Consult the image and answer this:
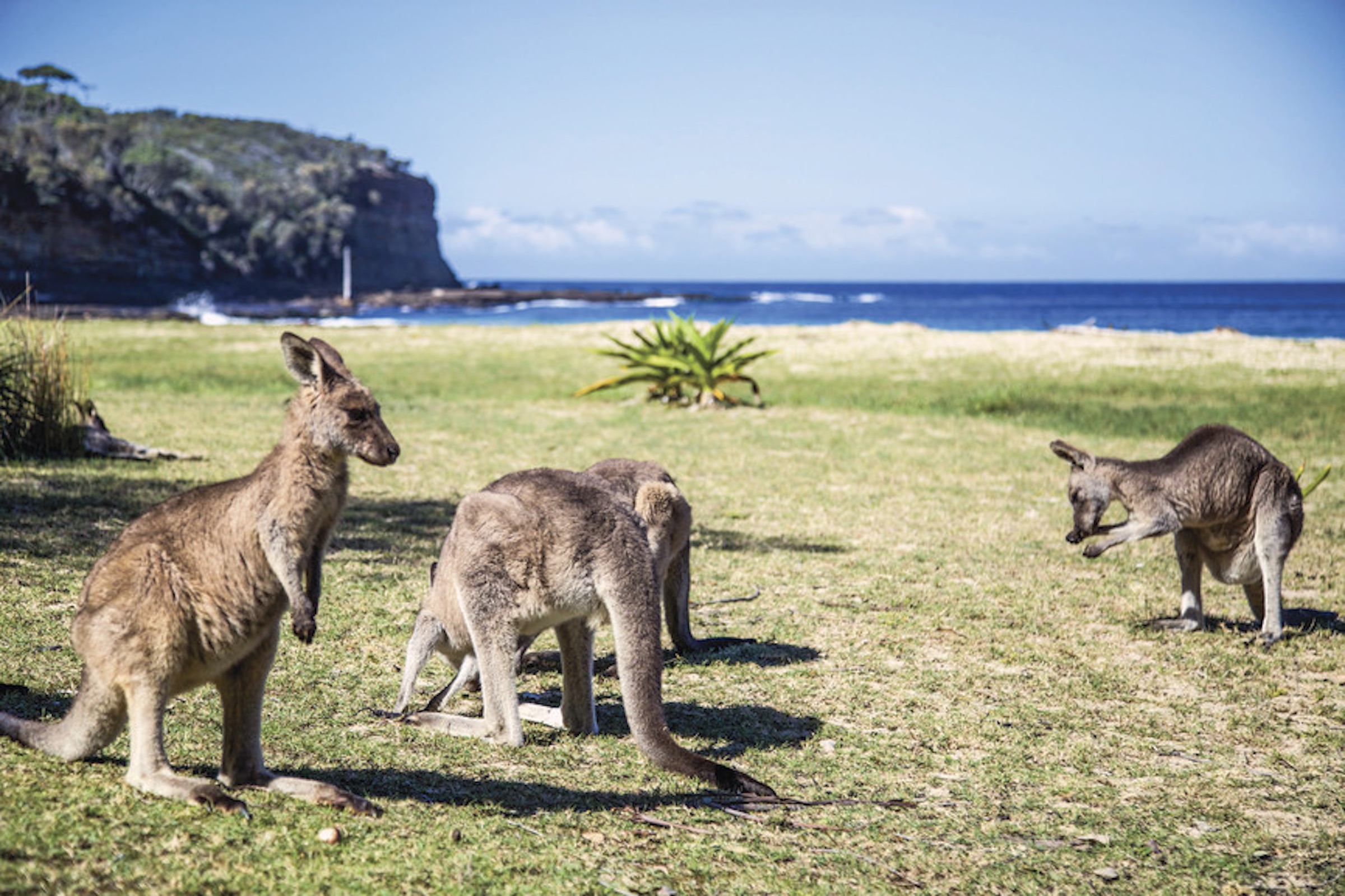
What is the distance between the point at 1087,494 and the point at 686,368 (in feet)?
35.6

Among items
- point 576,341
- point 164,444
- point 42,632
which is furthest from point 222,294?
point 42,632

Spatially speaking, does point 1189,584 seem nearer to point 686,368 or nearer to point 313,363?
point 313,363

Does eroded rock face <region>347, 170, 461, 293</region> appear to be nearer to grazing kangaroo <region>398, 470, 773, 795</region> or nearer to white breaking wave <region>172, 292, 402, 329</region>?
white breaking wave <region>172, 292, 402, 329</region>

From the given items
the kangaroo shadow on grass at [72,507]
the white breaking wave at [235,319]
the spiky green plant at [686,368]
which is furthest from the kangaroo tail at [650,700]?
the white breaking wave at [235,319]

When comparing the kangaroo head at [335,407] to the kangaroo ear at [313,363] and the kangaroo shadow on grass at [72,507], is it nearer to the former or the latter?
the kangaroo ear at [313,363]

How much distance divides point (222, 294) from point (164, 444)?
6336 centimetres

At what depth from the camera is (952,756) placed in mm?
4242

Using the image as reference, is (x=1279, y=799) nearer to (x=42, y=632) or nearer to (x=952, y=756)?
(x=952, y=756)

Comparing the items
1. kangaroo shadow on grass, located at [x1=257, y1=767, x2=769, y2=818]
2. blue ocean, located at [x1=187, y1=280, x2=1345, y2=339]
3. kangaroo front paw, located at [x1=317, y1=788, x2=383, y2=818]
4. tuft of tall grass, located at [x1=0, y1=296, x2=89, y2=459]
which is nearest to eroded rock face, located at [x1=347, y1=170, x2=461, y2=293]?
blue ocean, located at [x1=187, y1=280, x2=1345, y2=339]

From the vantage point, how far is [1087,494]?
229 inches

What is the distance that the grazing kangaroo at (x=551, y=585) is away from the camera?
3715 millimetres

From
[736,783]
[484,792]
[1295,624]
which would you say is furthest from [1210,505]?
Result: [484,792]

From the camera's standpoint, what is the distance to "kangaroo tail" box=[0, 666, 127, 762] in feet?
10.1

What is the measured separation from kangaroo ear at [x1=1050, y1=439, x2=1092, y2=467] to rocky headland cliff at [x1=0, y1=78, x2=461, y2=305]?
45.8 meters
